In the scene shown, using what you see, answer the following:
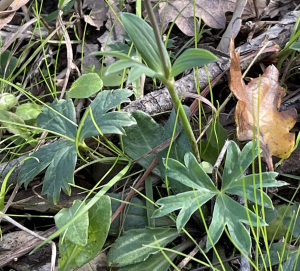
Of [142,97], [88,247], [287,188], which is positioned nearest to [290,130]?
[287,188]

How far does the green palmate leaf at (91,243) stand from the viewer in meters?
1.12

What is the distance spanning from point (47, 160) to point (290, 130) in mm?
1015

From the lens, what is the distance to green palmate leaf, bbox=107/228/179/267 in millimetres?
1121

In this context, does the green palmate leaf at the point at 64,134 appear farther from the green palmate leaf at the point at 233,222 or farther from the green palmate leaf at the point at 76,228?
the green palmate leaf at the point at 233,222

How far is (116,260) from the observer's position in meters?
1.12

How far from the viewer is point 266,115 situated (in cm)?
126

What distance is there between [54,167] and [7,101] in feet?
1.86

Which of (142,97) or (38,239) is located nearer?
Answer: (38,239)

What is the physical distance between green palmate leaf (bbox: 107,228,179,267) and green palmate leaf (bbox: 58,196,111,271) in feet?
0.21

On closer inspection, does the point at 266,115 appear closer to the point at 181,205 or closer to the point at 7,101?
the point at 181,205

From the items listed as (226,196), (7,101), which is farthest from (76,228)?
(7,101)

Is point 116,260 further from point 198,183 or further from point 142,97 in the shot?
point 142,97

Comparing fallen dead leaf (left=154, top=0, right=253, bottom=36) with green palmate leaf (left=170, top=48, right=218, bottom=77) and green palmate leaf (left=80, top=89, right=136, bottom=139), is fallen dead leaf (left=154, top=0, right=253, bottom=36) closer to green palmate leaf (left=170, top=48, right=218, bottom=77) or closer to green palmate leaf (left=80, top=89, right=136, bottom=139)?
green palmate leaf (left=80, top=89, right=136, bottom=139)

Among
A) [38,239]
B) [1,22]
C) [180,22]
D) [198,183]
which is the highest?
[1,22]
